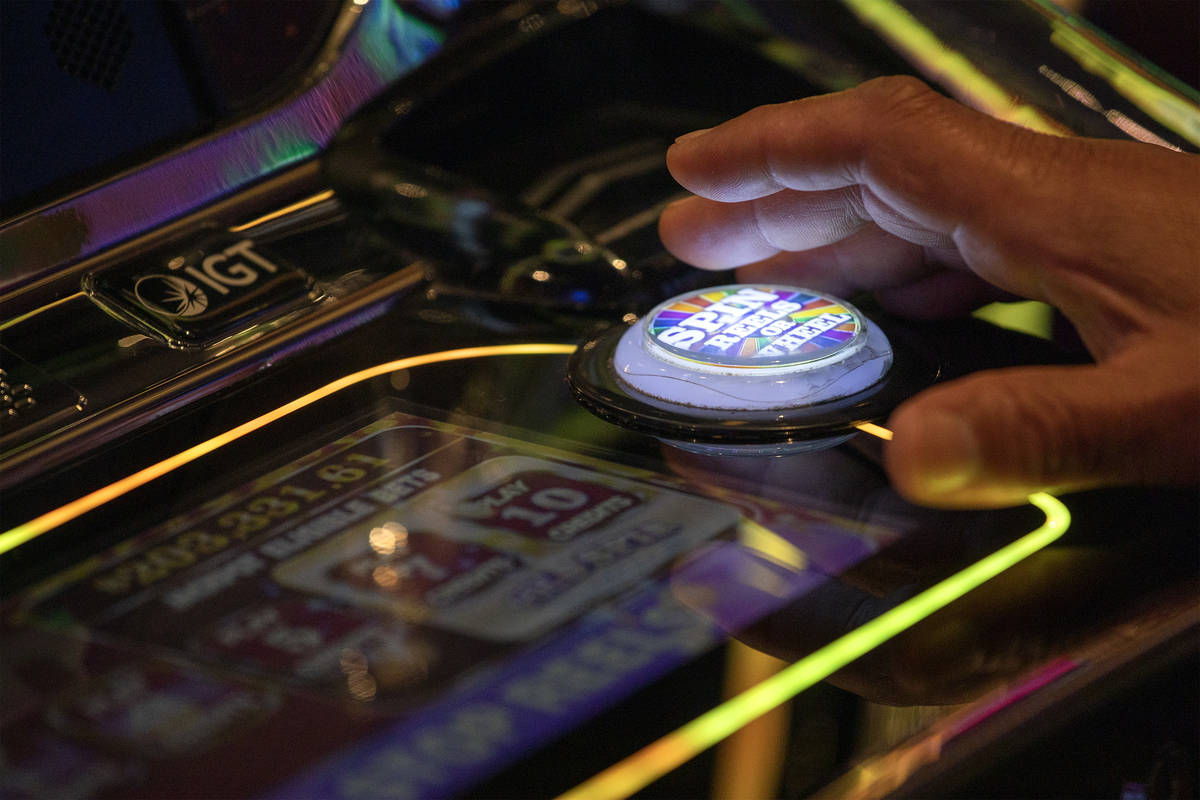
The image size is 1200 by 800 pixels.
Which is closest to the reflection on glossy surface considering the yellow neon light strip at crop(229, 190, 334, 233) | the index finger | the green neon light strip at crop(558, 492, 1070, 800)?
the yellow neon light strip at crop(229, 190, 334, 233)

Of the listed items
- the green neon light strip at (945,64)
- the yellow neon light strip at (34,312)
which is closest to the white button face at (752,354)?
the green neon light strip at (945,64)

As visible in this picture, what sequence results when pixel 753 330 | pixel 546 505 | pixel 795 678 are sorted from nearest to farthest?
pixel 795 678, pixel 546 505, pixel 753 330

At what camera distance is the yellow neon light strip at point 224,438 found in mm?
593

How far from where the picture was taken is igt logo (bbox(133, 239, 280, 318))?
2.46 ft

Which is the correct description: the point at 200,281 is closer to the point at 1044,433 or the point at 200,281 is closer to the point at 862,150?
the point at 862,150

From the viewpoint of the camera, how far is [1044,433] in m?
0.50

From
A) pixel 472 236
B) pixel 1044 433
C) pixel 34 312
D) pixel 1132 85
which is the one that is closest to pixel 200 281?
pixel 34 312

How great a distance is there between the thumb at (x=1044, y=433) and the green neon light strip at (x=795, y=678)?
1.3 inches

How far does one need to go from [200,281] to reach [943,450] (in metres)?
0.53

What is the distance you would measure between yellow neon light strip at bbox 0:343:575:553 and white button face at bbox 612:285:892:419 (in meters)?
0.09

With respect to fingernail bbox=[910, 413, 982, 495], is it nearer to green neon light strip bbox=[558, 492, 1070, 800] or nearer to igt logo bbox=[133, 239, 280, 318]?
green neon light strip bbox=[558, 492, 1070, 800]

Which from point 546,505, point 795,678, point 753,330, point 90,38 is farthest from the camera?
point 90,38

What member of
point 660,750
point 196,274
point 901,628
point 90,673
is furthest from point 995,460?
point 196,274

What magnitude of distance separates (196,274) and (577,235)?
0.96 feet
